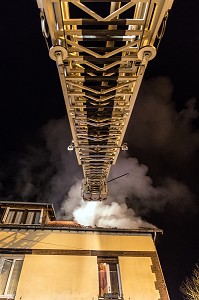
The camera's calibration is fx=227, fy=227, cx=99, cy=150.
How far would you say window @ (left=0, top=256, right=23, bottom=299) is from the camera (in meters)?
9.24

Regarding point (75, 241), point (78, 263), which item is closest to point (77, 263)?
point (78, 263)

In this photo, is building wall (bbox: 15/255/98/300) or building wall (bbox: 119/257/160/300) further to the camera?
building wall (bbox: 119/257/160/300)

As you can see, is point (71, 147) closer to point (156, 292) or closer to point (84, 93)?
point (84, 93)

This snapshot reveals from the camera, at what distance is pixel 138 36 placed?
179 inches

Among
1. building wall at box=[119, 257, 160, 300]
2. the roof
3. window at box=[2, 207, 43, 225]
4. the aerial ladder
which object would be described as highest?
the roof

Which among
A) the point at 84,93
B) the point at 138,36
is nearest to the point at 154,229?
the point at 84,93

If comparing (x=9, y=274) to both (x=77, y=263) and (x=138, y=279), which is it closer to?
(x=77, y=263)

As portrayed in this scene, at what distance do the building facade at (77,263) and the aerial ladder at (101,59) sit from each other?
513 cm

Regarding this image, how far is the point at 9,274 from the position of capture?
980 centimetres

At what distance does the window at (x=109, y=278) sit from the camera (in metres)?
9.42

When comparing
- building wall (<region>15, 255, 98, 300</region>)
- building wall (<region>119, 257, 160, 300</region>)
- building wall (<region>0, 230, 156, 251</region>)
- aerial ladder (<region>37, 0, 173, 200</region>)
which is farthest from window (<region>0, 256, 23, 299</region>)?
aerial ladder (<region>37, 0, 173, 200</region>)

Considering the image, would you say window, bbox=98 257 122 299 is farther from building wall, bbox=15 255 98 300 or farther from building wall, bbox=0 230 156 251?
building wall, bbox=0 230 156 251

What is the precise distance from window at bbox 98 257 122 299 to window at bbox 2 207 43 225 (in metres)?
4.30

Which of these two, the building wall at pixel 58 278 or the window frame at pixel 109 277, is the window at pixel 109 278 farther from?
the building wall at pixel 58 278
